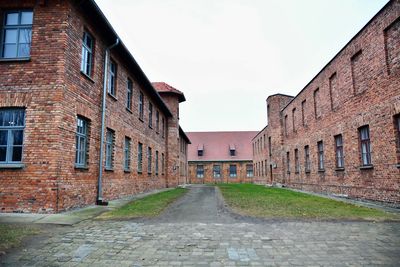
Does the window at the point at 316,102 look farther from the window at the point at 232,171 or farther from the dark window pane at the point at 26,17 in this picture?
the window at the point at 232,171

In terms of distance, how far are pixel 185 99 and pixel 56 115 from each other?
22.9 m

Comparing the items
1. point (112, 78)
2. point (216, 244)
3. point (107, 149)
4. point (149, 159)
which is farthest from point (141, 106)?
point (216, 244)

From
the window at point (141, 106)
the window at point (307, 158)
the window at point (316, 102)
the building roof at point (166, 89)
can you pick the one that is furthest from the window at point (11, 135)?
the building roof at point (166, 89)

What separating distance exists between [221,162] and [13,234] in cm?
5020

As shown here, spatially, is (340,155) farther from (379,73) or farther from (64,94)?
(64,94)

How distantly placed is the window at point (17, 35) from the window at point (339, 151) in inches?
566

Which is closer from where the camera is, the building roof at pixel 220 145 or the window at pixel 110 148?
the window at pixel 110 148

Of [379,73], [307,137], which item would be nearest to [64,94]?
[379,73]

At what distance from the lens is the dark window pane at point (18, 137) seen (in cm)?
896

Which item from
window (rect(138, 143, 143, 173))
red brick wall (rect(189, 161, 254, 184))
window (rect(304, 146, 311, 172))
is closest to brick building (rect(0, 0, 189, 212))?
window (rect(138, 143, 143, 173))

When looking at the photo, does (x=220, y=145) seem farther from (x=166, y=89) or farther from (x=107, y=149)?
(x=107, y=149)

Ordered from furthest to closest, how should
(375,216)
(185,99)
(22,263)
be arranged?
(185,99) → (375,216) → (22,263)

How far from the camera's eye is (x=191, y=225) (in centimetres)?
723

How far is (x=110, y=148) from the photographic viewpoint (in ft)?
44.4
